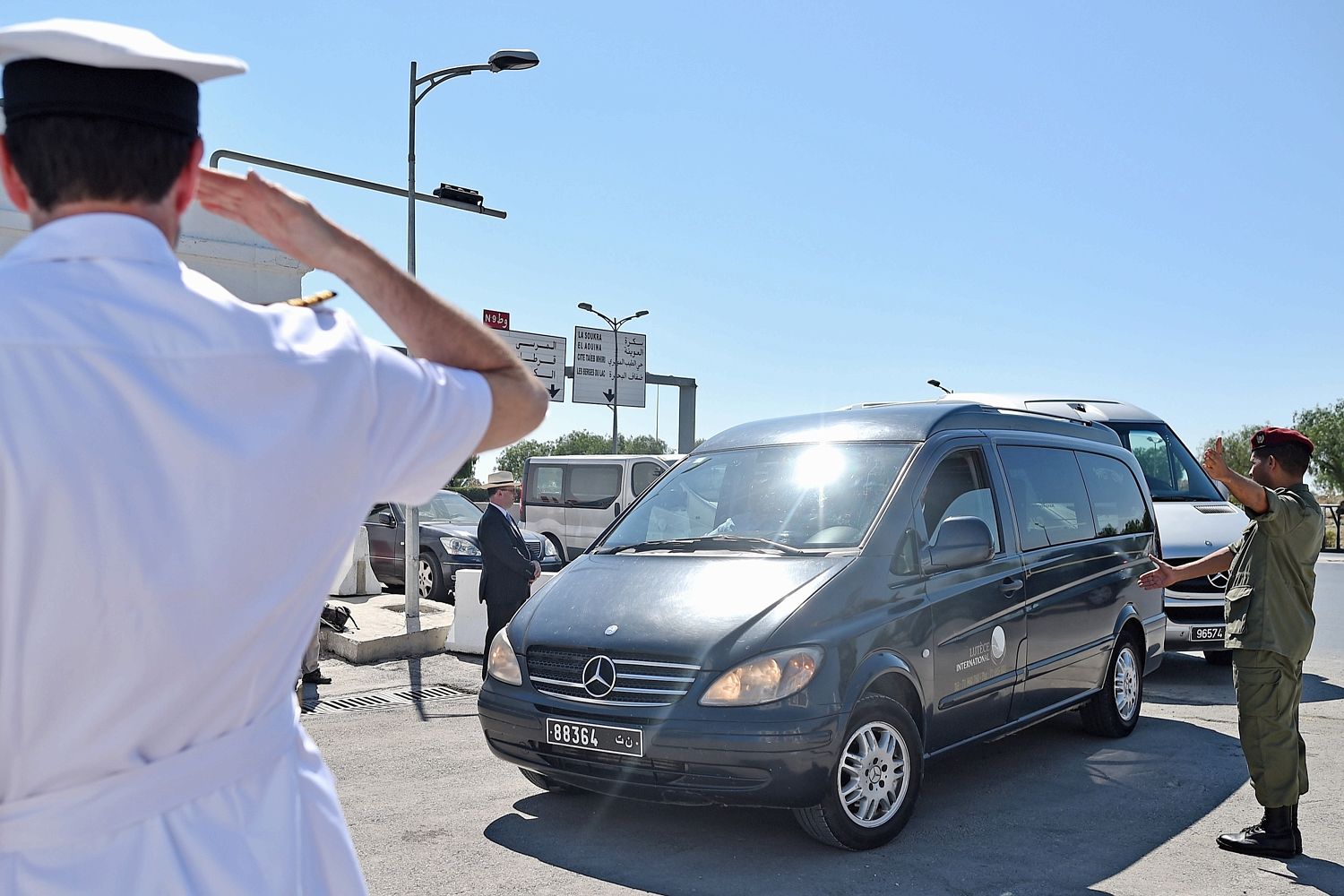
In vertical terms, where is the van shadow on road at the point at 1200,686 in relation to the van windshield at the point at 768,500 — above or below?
below

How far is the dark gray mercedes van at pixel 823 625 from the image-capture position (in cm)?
502

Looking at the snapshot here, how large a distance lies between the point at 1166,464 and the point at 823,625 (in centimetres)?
810

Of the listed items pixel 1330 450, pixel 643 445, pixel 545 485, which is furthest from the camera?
pixel 643 445

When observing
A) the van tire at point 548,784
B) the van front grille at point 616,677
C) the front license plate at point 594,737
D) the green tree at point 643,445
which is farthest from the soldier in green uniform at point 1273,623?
the green tree at point 643,445

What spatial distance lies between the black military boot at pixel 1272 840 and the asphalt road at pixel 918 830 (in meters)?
0.07

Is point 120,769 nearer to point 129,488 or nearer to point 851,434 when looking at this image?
point 129,488

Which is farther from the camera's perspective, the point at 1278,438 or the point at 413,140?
the point at 413,140

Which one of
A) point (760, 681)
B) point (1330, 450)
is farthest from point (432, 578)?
point (1330, 450)

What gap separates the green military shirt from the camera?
5387 mm

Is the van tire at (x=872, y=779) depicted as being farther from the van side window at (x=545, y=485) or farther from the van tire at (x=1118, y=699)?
the van side window at (x=545, y=485)

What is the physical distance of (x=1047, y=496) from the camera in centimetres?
737

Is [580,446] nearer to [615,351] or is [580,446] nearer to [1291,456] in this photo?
[615,351]

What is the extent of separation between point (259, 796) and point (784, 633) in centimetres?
395

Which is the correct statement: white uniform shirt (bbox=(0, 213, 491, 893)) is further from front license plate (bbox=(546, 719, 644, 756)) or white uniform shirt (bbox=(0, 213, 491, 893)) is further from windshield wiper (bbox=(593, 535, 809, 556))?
windshield wiper (bbox=(593, 535, 809, 556))
